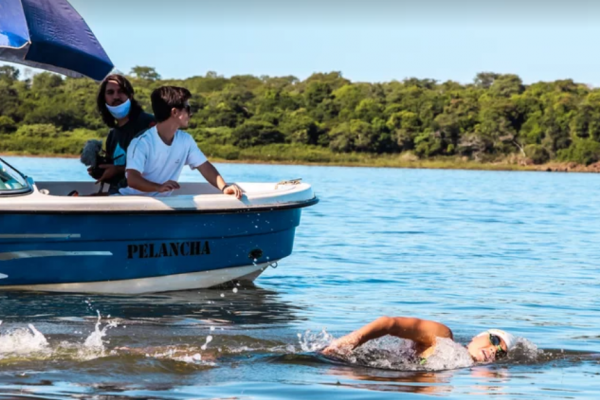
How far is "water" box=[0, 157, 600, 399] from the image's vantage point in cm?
607

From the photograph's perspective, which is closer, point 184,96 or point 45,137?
point 184,96

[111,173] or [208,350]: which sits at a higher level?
[111,173]

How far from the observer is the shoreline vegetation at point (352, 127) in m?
74.6

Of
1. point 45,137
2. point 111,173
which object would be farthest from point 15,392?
point 45,137

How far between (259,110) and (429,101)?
1439 centimetres

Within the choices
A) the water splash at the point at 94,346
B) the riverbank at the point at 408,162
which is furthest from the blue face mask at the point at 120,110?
the riverbank at the point at 408,162

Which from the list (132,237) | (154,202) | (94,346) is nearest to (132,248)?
(132,237)

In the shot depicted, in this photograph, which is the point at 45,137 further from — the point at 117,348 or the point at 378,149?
the point at 117,348

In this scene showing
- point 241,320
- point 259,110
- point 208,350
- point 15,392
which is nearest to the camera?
point 15,392

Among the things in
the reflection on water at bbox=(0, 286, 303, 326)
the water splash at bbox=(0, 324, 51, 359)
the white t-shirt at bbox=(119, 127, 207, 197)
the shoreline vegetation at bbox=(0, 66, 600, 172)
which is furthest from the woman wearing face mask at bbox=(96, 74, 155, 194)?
the shoreline vegetation at bbox=(0, 66, 600, 172)

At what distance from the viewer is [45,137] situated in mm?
70250

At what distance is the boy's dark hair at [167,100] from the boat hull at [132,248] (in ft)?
2.83

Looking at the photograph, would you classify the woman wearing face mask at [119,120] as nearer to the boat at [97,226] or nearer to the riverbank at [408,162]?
the boat at [97,226]

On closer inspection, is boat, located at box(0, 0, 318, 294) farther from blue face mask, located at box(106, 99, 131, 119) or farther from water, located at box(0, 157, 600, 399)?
blue face mask, located at box(106, 99, 131, 119)
